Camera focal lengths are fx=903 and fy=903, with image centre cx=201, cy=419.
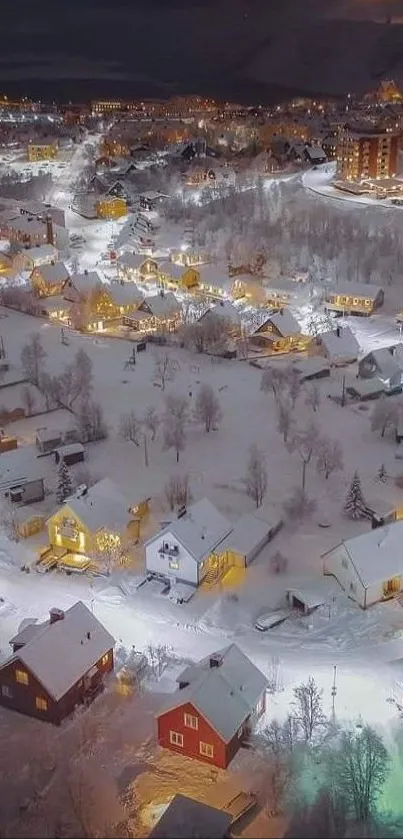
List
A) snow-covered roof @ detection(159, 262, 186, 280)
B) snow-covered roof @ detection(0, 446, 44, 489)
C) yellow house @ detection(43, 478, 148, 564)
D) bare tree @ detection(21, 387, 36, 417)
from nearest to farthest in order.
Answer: yellow house @ detection(43, 478, 148, 564) → snow-covered roof @ detection(0, 446, 44, 489) → bare tree @ detection(21, 387, 36, 417) → snow-covered roof @ detection(159, 262, 186, 280)

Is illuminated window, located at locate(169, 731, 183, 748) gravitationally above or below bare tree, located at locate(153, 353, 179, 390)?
above

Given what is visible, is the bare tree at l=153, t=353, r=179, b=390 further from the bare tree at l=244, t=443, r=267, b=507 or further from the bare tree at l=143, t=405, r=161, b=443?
the bare tree at l=244, t=443, r=267, b=507

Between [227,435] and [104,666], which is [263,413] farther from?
[104,666]

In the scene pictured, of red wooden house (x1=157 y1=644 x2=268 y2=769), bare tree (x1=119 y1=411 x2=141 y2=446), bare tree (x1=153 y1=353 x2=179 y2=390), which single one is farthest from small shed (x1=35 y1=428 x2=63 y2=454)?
red wooden house (x1=157 y1=644 x2=268 y2=769)

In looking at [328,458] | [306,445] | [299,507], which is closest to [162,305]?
[306,445]

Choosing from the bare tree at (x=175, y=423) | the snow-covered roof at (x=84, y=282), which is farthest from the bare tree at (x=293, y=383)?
the snow-covered roof at (x=84, y=282)

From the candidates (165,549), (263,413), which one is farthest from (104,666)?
(263,413)
